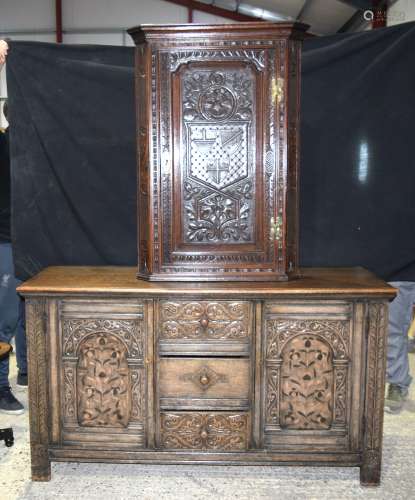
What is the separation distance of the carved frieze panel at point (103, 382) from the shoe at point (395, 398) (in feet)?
4.79

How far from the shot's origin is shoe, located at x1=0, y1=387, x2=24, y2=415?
2.94m

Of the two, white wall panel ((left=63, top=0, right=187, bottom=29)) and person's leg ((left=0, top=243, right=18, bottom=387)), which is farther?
white wall panel ((left=63, top=0, right=187, bottom=29))

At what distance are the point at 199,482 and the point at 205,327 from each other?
64 cm

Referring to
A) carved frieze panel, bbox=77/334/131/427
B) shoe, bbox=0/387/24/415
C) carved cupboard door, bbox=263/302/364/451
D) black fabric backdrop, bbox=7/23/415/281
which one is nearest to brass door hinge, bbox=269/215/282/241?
carved cupboard door, bbox=263/302/364/451

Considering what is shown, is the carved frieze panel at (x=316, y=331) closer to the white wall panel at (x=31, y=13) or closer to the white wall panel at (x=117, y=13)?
the white wall panel at (x=117, y=13)

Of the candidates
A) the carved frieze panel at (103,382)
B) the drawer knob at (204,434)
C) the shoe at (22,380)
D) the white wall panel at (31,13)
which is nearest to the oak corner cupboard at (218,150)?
the carved frieze panel at (103,382)

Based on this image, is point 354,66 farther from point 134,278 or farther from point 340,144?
point 134,278

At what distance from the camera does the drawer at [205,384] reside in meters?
2.30

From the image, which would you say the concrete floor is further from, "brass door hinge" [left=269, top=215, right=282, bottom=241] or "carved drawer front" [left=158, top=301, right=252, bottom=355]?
"brass door hinge" [left=269, top=215, right=282, bottom=241]

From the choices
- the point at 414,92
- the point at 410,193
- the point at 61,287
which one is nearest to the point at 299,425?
the point at 61,287

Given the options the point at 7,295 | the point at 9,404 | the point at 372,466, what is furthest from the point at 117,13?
the point at 372,466

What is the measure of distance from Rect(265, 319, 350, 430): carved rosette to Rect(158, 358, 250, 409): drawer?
113 millimetres

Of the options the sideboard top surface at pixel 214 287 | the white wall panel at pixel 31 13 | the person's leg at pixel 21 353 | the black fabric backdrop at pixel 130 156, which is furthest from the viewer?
the white wall panel at pixel 31 13

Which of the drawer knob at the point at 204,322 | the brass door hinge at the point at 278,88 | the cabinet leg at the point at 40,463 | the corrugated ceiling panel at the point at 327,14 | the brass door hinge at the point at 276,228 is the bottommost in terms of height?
the cabinet leg at the point at 40,463
